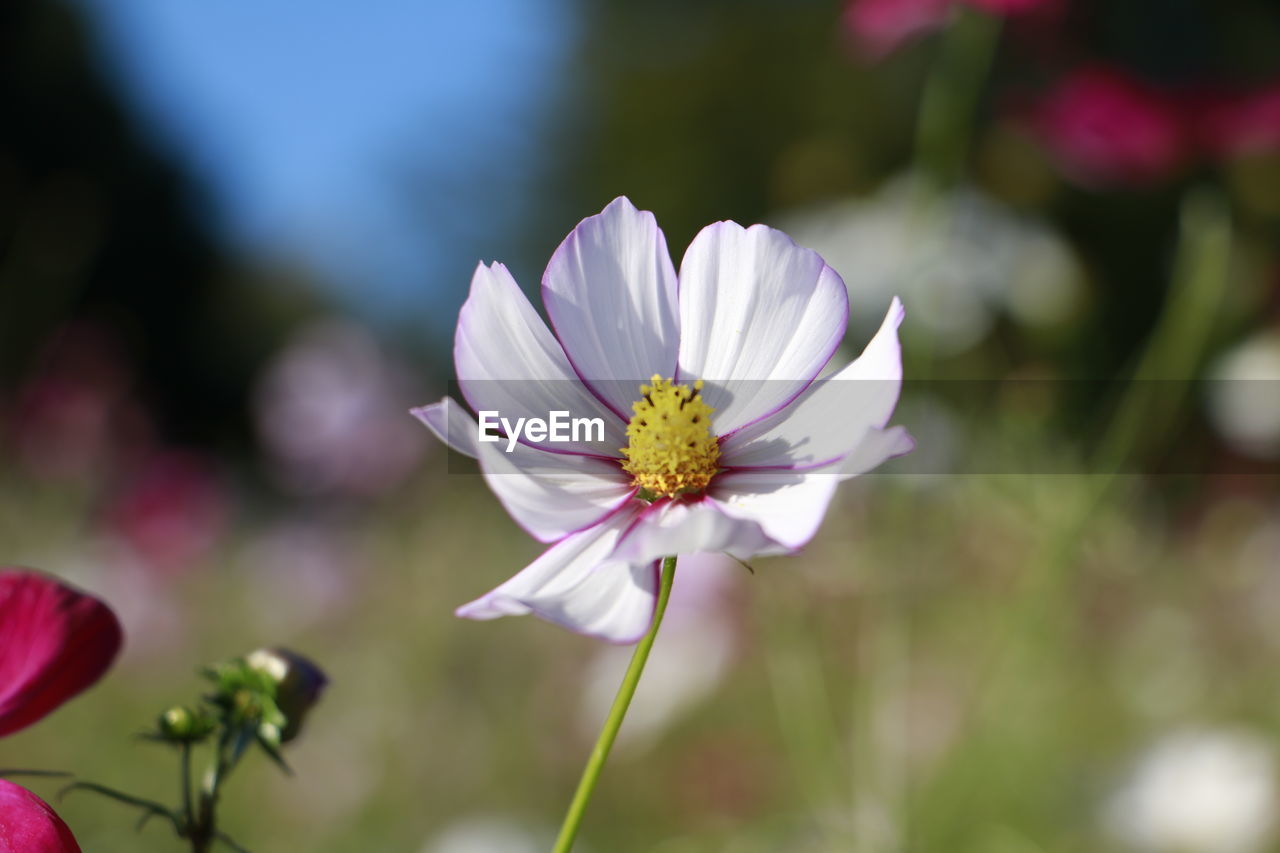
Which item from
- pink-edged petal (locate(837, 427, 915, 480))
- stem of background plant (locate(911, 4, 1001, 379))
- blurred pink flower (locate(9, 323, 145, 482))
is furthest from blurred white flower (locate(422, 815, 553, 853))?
blurred pink flower (locate(9, 323, 145, 482))

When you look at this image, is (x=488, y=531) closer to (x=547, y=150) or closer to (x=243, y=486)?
(x=243, y=486)

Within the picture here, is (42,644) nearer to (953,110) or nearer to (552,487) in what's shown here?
(552,487)

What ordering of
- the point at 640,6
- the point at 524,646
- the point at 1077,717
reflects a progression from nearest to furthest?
the point at 1077,717 < the point at 524,646 < the point at 640,6

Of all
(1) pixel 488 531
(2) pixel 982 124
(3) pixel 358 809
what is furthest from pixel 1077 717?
(2) pixel 982 124

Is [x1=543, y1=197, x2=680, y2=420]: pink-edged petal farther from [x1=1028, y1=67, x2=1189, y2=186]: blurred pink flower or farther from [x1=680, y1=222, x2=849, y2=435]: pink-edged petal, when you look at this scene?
[x1=1028, y1=67, x2=1189, y2=186]: blurred pink flower

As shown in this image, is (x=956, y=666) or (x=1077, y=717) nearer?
(x=956, y=666)

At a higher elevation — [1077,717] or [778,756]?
[1077,717]
